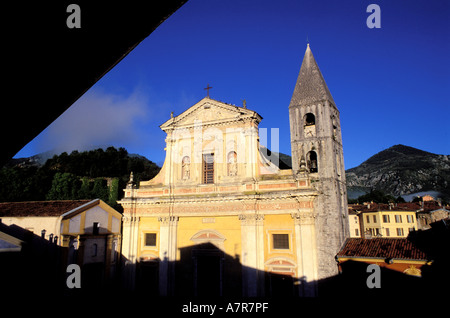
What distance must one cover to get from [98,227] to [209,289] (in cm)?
938

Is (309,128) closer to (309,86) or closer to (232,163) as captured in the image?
(309,86)

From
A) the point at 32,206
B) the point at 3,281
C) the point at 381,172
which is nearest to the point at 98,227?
the point at 32,206

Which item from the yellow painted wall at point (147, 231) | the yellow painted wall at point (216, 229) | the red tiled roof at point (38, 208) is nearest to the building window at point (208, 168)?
the yellow painted wall at point (216, 229)

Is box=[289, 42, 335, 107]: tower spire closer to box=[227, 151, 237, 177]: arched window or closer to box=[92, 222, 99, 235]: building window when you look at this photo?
box=[227, 151, 237, 177]: arched window

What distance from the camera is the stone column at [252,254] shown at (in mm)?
15961

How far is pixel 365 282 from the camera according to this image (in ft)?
57.1

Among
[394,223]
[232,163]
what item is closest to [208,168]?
[232,163]

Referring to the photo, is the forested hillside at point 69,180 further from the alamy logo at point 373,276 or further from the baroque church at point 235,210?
the alamy logo at point 373,276

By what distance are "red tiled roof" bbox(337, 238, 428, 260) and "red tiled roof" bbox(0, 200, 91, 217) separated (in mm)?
17785

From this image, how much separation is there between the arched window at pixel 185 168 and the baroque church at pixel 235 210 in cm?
7

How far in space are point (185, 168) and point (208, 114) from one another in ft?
12.7

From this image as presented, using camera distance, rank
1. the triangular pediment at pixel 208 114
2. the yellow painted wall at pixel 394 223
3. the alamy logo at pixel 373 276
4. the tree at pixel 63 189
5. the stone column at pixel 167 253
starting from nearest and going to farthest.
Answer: the alamy logo at pixel 373 276
the stone column at pixel 167 253
the triangular pediment at pixel 208 114
the tree at pixel 63 189
the yellow painted wall at pixel 394 223

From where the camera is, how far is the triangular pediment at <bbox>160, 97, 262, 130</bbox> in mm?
18859
